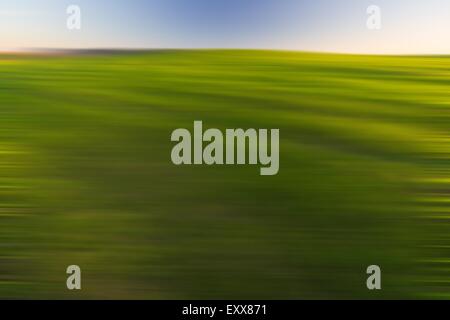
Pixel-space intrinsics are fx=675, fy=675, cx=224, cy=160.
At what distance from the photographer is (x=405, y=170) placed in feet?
11.8

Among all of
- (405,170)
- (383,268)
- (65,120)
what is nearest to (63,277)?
(65,120)

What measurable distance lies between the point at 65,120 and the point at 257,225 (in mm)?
1189

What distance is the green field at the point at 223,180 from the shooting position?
11.1ft

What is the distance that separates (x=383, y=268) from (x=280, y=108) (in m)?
1.02

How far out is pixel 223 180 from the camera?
11.7 ft

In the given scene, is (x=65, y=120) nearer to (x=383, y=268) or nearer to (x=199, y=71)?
(x=199, y=71)

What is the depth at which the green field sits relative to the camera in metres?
3.38

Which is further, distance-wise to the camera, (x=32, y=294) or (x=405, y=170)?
(x=405, y=170)

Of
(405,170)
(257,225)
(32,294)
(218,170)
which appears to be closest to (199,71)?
(218,170)

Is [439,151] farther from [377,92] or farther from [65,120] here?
[65,120]

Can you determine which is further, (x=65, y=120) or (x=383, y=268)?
(x=65, y=120)

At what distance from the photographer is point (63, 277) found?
11.0ft
